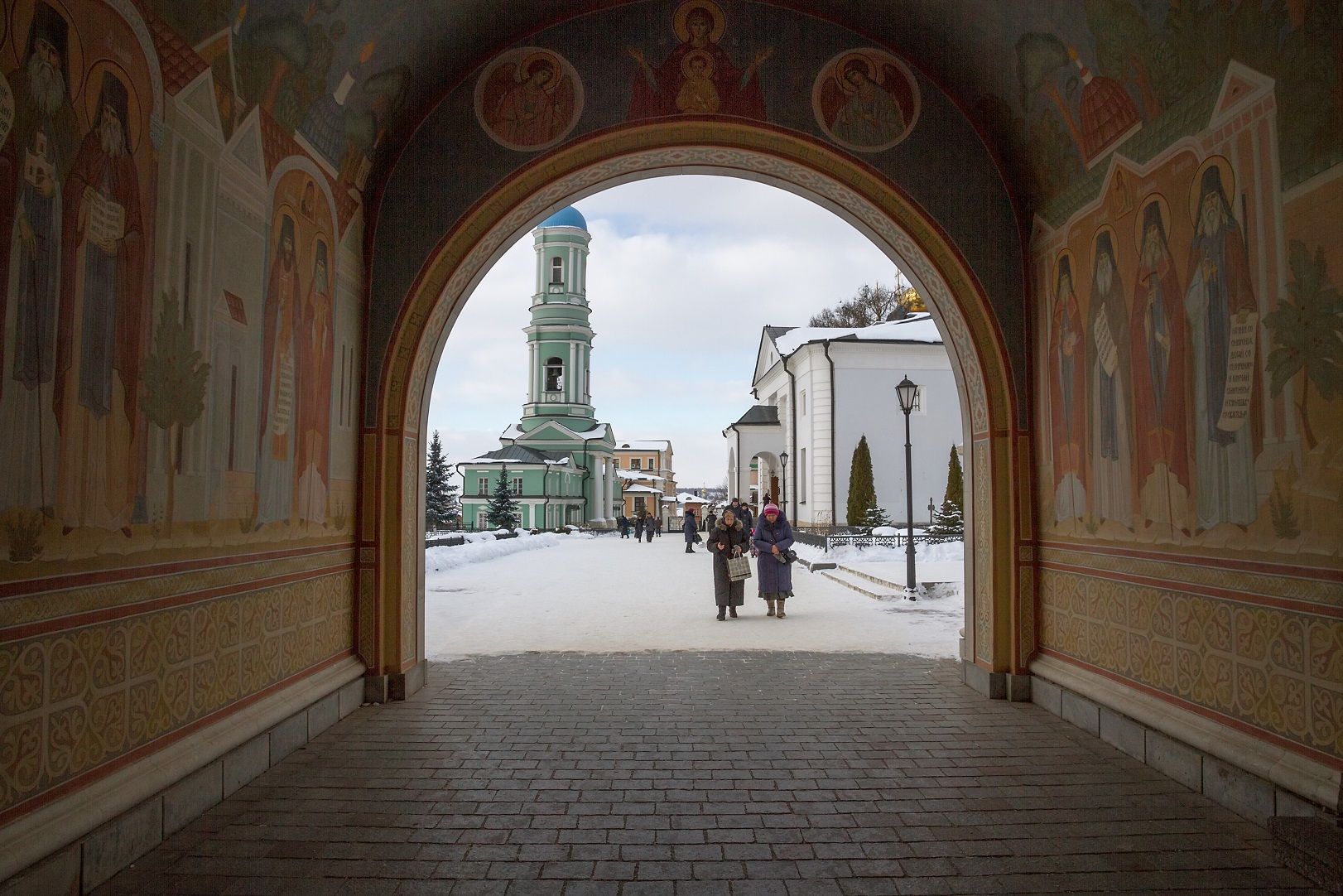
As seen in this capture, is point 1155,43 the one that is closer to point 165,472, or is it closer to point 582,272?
point 165,472

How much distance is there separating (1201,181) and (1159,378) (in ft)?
3.59

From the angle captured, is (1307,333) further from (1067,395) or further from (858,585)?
(858,585)

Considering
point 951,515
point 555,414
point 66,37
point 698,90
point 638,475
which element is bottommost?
point 951,515

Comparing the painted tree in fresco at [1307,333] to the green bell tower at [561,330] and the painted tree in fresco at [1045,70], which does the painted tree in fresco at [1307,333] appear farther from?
the green bell tower at [561,330]

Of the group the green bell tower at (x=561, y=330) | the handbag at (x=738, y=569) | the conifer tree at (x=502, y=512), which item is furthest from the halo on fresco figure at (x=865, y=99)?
the green bell tower at (x=561, y=330)

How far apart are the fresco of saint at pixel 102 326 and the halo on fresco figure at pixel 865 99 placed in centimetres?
495

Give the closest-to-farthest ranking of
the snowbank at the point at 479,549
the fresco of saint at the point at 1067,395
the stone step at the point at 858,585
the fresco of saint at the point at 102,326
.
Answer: the fresco of saint at the point at 102,326 < the fresco of saint at the point at 1067,395 < the stone step at the point at 858,585 < the snowbank at the point at 479,549

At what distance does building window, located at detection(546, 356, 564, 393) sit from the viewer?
5294 cm

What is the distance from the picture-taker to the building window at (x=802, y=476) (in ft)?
106

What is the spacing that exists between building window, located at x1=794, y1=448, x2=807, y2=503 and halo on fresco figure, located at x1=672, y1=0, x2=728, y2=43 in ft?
86.0

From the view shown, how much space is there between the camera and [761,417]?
37.0 meters

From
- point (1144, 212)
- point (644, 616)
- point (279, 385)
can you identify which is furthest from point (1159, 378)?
point (644, 616)

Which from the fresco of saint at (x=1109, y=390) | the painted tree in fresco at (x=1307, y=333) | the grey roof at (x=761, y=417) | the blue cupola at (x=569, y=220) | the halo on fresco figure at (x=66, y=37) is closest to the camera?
the halo on fresco figure at (x=66, y=37)

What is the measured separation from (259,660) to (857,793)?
11.4 feet
